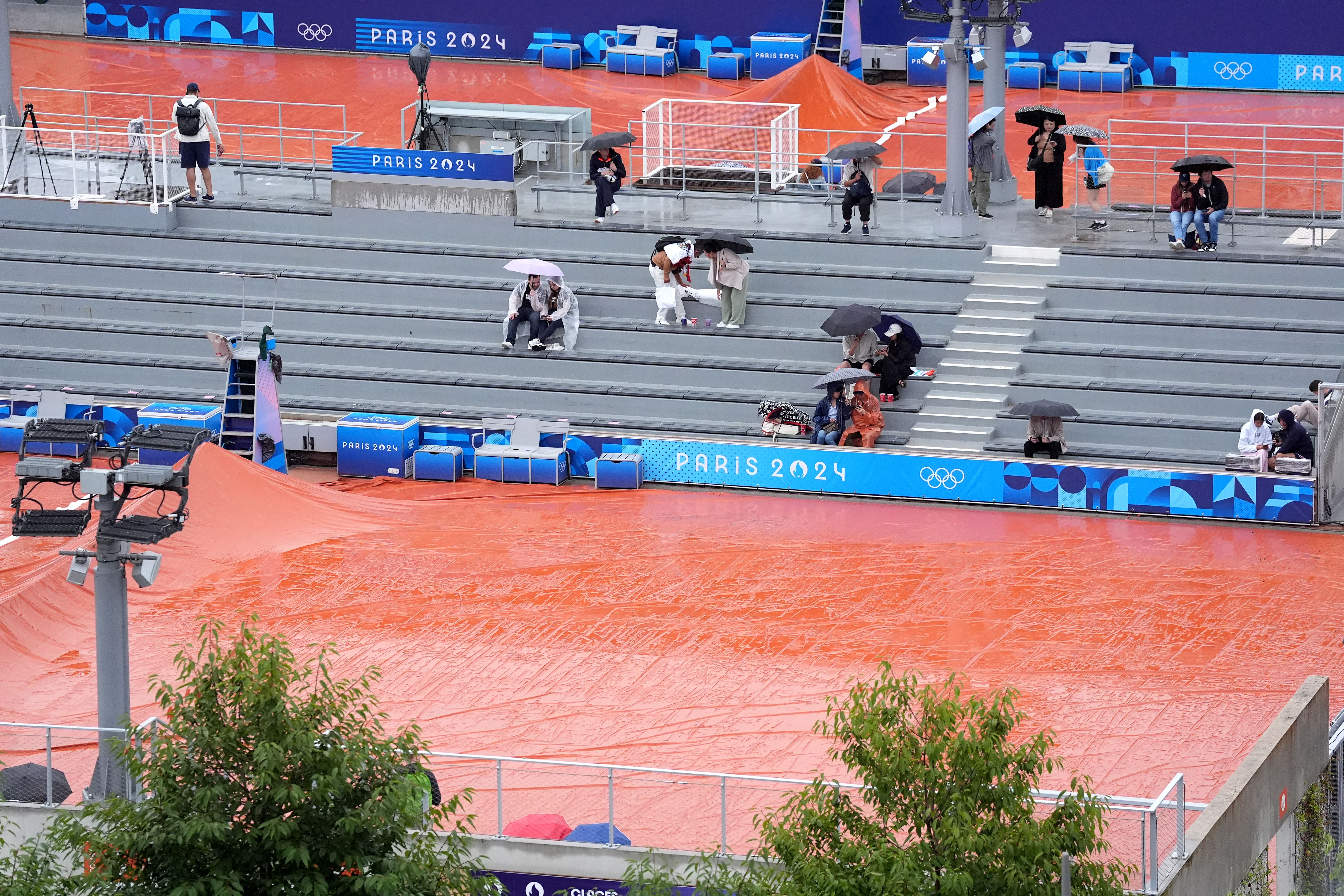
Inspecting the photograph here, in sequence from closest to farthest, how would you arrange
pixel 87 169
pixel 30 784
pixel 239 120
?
pixel 30 784 < pixel 87 169 < pixel 239 120

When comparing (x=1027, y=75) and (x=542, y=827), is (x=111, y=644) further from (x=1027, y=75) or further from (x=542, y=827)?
(x=1027, y=75)

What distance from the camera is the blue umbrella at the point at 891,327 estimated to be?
29.5 m

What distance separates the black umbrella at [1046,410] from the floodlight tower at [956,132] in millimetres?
4672

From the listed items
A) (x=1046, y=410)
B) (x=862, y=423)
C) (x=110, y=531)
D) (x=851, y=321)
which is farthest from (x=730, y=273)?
(x=110, y=531)

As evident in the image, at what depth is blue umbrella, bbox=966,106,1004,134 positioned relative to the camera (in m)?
32.0

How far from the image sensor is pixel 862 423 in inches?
1129

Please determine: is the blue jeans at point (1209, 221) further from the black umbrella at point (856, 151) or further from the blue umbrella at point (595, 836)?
the blue umbrella at point (595, 836)

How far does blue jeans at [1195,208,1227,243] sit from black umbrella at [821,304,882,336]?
5005mm

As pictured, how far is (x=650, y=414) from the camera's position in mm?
30188

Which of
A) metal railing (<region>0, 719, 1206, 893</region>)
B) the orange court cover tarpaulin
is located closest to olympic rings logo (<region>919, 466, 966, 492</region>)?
the orange court cover tarpaulin

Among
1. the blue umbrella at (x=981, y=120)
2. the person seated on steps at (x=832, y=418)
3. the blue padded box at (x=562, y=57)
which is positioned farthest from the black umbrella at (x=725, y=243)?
the blue padded box at (x=562, y=57)

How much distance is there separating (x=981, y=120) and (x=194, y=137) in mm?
12250

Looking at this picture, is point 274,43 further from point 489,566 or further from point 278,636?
point 278,636

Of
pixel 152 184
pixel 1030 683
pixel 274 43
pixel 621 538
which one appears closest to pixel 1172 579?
pixel 1030 683
